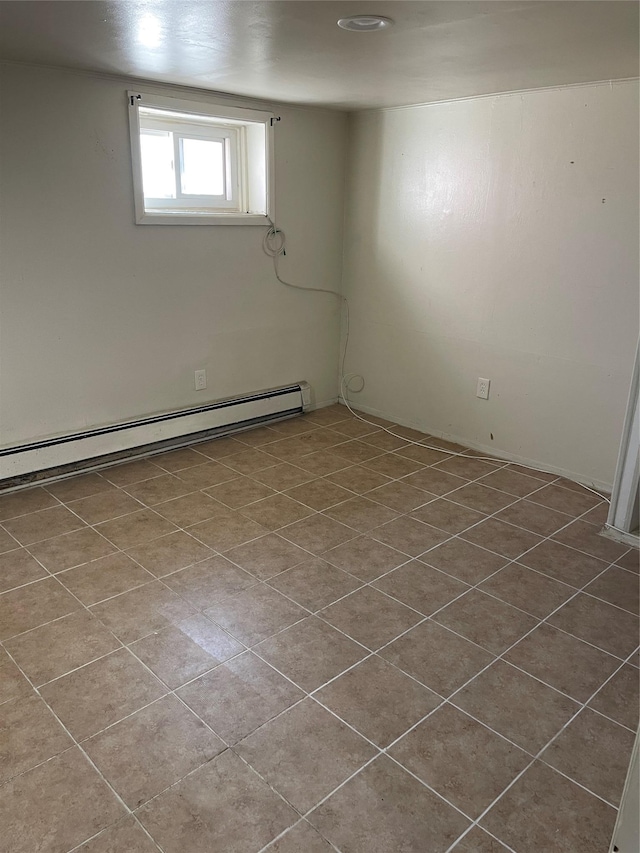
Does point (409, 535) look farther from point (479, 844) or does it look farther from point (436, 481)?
point (479, 844)

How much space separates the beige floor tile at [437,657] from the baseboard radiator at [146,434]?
79.0 inches

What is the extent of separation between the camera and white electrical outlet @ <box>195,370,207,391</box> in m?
3.83

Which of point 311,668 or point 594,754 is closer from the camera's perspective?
point 594,754

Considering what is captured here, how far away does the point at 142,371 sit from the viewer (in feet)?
11.7

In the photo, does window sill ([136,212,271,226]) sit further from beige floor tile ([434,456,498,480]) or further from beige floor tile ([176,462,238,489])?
beige floor tile ([434,456,498,480])

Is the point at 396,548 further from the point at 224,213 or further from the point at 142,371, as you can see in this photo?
the point at 224,213

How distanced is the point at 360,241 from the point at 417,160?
2.13ft

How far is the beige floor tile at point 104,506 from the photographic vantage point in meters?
2.93

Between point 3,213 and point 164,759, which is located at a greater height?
point 3,213

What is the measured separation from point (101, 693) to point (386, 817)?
0.89 m

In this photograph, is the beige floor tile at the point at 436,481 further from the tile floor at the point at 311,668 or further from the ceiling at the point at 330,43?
the ceiling at the point at 330,43

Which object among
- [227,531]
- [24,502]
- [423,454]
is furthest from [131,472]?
[423,454]

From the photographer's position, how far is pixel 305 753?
1.68 metres

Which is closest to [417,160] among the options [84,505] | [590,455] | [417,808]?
[590,455]
